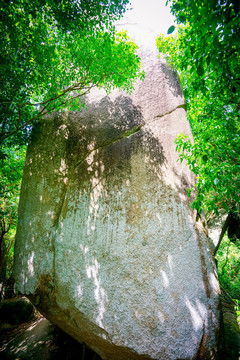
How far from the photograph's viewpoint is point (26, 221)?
4039mm

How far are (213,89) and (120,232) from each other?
3012 millimetres

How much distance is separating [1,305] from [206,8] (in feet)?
33.2

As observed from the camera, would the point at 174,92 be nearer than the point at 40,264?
No

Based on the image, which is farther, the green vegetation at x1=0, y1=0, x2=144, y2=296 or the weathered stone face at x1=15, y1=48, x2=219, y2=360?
the green vegetation at x1=0, y1=0, x2=144, y2=296

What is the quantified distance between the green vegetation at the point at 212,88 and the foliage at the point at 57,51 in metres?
1.28

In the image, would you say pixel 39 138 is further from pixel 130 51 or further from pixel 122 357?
pixel 122 357

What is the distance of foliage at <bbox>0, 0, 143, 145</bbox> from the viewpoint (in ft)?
10.4

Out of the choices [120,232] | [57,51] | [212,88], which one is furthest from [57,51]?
[120,232]

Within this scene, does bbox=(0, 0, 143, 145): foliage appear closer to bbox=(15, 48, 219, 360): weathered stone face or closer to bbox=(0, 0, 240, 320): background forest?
bbox=(0, 0, 240, 320): background forest

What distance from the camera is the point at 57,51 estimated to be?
392cm

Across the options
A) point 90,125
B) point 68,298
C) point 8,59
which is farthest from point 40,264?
point 8,59

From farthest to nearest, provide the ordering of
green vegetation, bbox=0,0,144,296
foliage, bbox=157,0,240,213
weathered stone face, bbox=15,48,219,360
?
green vegetation, bbox=0,0,144,296
weathered stone face, bbox=15,48,219,360
foliage, bbox=157,0,240,213

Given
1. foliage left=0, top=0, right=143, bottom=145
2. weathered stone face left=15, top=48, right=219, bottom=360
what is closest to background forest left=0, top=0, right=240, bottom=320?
foliage left=0, top=0, right=143, bottom=145

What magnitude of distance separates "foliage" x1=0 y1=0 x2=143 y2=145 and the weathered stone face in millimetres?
871
